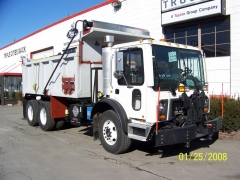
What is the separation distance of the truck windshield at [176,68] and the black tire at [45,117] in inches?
188

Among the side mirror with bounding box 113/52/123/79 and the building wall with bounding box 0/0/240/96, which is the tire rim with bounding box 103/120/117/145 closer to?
the side mirror with bounding box 113/52/123/79

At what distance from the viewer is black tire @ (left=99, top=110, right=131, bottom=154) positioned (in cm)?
611

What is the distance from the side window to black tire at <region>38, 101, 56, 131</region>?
3.93 meters

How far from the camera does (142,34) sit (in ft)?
27.0

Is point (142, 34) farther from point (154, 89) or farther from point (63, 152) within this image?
point (63, 152)

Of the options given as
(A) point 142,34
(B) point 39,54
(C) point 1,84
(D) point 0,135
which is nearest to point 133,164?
(A) point 142,34

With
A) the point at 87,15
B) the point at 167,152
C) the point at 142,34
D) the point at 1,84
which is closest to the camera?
the point at 167,152

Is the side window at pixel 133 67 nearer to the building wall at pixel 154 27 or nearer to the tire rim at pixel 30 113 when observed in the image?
the building wall at pixel 154 27

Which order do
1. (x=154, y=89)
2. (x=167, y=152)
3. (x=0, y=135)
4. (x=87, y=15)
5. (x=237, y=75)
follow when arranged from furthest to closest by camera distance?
1. (x=87, y=15)
2. (x=237, y=75)
3. (x=0, y=135)
4. (x=167, y=152)
5. (x=154, y=89)

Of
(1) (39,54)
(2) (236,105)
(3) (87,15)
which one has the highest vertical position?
(3) (87,15)

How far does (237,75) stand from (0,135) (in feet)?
27.2

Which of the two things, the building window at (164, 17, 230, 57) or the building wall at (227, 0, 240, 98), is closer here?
the building wall at (227, 0, 240, 98)
